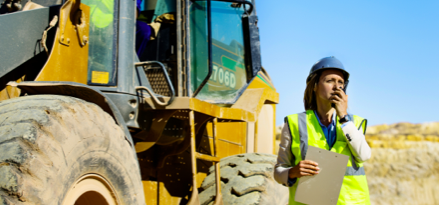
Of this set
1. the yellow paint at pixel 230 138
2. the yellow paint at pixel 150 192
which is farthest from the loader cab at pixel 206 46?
the yellow paint at pixel 150 192

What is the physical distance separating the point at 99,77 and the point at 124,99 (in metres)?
0.24

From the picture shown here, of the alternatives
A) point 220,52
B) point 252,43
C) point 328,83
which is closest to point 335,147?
point 328,83

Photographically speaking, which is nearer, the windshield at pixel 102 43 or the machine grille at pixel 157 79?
the windshield at pixel 102 43

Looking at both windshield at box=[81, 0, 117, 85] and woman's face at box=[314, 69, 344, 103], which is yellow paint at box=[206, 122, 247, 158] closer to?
windshield at box=[81, 0, 117, 85]

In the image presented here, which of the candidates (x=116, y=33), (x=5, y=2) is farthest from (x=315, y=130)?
(x=5, y=2)

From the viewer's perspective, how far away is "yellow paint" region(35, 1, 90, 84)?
2816 mm

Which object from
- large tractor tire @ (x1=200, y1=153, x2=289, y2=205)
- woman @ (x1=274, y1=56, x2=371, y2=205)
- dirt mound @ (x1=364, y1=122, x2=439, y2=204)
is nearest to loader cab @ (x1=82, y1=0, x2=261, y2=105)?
large tractor tire @ (x1=200, y1=153, x2=289, y2=205)

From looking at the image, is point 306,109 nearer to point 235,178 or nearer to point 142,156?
point 235,178

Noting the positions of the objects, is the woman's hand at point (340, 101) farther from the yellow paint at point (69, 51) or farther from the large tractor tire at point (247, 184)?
the yellow paint at point (69, 51)

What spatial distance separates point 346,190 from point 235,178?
1.80 m

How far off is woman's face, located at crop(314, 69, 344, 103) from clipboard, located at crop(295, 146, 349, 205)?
32 centimetres

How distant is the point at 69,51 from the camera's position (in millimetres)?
2908

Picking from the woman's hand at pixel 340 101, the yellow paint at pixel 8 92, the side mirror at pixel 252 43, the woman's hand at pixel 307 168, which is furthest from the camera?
the side mirror at pixel 252 43

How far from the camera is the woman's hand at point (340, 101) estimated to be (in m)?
2.05
